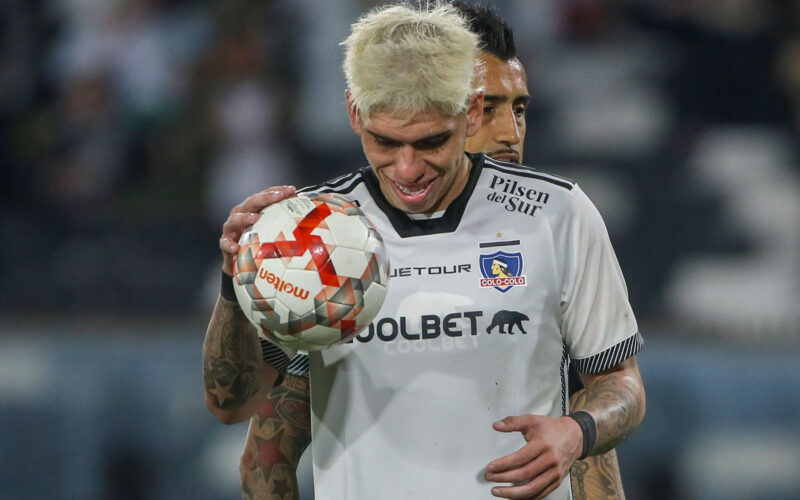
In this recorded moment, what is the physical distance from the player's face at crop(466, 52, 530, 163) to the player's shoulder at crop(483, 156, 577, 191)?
26.5 inches

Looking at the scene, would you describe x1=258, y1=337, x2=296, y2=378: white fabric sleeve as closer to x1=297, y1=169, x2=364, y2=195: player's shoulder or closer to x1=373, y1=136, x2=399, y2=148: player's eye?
x1=297, y1=169, x2=364, y2=195: player's shoulder

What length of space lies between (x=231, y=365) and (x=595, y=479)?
125cm

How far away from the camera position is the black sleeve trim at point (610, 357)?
290cm

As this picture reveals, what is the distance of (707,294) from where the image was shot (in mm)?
6750

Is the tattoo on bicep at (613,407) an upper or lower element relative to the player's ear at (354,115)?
lower

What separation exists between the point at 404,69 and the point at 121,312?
12.9 feet

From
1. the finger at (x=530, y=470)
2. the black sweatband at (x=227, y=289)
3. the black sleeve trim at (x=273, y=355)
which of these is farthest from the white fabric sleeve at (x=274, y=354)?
the finger at (x=530, y=470)

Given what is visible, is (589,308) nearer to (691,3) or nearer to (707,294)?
(707,294)

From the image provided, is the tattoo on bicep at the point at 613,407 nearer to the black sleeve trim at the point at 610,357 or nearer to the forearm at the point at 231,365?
the black sleeve trim at the point at 610,357

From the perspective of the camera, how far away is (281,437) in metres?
3.38

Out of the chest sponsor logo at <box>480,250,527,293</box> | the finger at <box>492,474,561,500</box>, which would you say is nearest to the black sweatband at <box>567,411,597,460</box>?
the finger at <box>492,474,561,500</box>

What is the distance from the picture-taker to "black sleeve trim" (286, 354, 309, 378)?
3062 millimetres

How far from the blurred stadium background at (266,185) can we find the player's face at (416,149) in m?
3.01

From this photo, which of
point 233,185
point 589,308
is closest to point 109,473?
point 233,185
